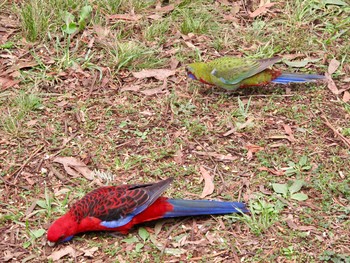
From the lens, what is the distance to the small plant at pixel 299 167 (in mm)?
4793

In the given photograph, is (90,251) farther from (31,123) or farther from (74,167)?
(31,123)

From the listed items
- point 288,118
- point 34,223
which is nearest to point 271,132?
point 288,118

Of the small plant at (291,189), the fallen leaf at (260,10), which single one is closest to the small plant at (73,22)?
the fallen leaf at (260,10)

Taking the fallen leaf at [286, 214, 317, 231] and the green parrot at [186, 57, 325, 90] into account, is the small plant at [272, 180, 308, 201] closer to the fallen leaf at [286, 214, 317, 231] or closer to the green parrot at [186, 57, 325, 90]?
the fallen leaf at [286, 214, 317, 231]

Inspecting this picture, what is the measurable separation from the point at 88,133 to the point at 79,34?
149cm

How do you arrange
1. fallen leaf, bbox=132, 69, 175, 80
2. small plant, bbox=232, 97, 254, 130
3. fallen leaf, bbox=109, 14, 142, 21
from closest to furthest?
small plant, bbox=232, 97, 254, 130 → fallen leaf, bbox=132, 69, 175, 80 → fallen leaf, bbox=109, 14, 142, 21

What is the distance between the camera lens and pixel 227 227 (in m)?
4.38

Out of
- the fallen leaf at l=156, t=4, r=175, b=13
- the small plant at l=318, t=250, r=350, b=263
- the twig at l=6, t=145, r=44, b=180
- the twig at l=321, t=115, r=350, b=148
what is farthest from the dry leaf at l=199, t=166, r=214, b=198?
the fallen leaf at l=156, t=4, r=175, b=13

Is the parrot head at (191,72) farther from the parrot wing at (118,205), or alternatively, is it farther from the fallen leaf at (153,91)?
the parrot wing at (118,205)

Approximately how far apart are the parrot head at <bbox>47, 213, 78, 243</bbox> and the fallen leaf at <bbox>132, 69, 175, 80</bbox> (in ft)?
6.60

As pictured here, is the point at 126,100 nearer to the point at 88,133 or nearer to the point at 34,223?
the point at 88,133

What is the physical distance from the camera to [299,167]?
4.83 meters

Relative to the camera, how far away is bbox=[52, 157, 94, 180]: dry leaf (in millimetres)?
4859

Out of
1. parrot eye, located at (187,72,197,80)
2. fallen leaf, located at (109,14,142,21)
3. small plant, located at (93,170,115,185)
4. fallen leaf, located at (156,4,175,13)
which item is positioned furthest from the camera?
fallen leaf, located at (156,4,175,13)
